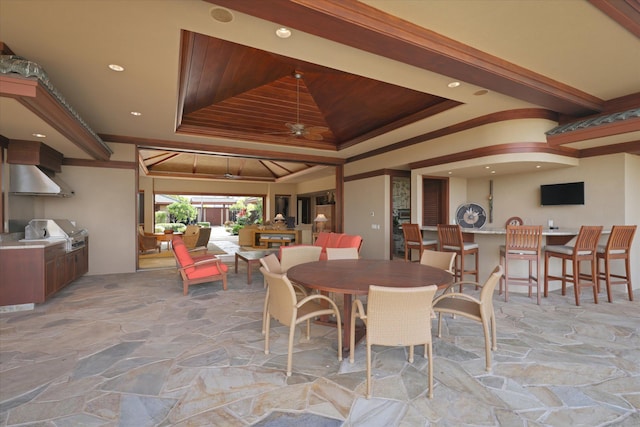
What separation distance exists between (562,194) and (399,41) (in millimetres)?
4769

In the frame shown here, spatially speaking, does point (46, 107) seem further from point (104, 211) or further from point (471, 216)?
point (471, 216)

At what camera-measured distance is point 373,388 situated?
228 centimetres

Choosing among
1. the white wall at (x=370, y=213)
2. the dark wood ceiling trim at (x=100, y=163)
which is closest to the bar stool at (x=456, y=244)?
the white wall at (x=370, y=213)

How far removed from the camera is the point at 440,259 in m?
3.54

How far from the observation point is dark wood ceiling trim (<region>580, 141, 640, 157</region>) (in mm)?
4824

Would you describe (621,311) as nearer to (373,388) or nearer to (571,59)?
(571,59)

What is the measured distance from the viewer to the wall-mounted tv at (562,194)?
5.34m

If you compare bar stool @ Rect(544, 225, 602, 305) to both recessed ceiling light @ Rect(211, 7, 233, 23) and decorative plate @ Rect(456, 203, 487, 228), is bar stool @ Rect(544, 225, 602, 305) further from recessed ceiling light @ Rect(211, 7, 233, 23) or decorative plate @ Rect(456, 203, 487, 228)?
recessed ceiling light @ Rect(211, 7, 233, 23)

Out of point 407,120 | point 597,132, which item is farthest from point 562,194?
point 407,120

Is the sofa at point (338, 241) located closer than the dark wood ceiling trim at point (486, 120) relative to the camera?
No

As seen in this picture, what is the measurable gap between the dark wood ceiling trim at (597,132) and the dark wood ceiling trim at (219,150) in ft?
17.1

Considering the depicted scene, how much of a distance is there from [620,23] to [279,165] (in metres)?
10.8

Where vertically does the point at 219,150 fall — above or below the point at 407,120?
below

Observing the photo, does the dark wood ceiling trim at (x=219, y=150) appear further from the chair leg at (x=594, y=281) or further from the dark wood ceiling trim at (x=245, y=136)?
the chair leg at (x=594, y=281)
